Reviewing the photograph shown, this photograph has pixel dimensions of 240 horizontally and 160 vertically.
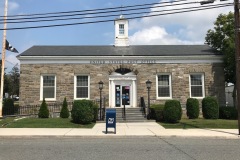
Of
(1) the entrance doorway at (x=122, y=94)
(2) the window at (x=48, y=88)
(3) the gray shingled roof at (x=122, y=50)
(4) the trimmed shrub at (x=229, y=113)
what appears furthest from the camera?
(3) the gray shingled roof at (x=122, y=50)

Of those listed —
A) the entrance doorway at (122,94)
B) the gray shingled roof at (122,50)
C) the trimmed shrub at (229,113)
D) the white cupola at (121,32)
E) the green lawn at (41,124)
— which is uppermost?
the white cupola at (121,32)

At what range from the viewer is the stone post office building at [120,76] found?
1092 inches

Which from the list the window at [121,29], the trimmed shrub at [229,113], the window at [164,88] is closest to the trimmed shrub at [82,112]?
the window at [164,88]

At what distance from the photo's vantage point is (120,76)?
2798cm

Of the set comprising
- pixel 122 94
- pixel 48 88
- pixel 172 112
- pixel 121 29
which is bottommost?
pixel 172 112

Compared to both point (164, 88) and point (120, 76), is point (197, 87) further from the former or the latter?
point (120, 76)

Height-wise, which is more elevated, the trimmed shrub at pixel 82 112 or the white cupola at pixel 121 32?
the white cupola at pixel 121 32

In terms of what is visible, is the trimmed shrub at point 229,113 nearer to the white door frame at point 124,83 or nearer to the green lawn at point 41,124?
the white door frame at point 124,83

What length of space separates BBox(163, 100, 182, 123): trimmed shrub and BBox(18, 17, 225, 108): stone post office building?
655 cm

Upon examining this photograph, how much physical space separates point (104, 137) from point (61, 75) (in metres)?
14.4

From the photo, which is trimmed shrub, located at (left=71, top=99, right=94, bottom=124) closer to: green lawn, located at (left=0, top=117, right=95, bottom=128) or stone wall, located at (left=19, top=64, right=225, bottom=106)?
green lawn, located at (left=0, top=117, right=95, bottom=128)

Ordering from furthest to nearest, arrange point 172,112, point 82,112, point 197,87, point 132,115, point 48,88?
point 197,87
point 48,88
point 132,115
point 172,112
point 82,112

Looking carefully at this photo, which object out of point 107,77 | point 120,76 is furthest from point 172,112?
point 107,77

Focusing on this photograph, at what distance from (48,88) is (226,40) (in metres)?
17.3
